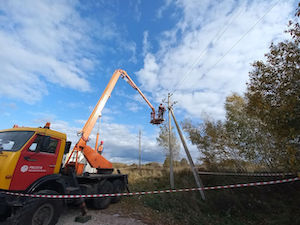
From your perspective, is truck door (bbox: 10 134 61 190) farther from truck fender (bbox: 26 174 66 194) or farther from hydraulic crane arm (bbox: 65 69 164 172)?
hydraulic crane arm (bbox: 65 69 164 172)

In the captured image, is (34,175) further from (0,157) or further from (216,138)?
(216,138)

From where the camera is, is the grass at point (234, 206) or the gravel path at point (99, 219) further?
the grass at point (234, 206)

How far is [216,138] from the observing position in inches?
389

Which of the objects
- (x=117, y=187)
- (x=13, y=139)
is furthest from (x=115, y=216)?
(x=13, y=139)

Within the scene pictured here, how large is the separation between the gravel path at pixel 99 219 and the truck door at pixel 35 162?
74.3 inches

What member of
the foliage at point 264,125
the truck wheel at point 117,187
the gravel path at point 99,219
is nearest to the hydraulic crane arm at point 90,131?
the truck wheel at point 117,187

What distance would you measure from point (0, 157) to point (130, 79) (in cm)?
917

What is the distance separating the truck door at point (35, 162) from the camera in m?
3.98

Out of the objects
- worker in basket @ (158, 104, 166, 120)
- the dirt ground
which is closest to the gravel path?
the dirt ground

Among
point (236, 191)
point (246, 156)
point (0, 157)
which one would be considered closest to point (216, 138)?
point (246, 156)

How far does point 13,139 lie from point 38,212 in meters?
2.17

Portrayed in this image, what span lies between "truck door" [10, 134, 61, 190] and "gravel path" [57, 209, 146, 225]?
1888 millimetres

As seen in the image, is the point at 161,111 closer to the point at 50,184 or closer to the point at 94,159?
the point at 94,159

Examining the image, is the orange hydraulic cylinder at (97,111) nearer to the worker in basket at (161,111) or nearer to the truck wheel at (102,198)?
the truck wheel at (102,198)
